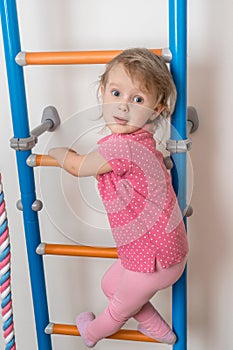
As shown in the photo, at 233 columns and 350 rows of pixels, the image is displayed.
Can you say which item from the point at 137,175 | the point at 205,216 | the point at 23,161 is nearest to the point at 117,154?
the point at 137,175

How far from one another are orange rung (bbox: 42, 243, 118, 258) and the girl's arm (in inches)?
9.8

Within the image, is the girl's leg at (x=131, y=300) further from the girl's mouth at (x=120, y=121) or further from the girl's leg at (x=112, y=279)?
the girl's mouth at (x=120, y=121)

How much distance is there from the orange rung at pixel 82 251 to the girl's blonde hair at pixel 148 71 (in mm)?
367

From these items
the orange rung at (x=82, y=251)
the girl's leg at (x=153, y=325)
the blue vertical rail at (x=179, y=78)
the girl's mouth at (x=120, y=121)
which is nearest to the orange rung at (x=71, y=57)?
the blue vertical rail at (x=179, y=78)

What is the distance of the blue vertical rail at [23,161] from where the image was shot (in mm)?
1203

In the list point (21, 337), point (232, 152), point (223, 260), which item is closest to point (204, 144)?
point (232, 152)

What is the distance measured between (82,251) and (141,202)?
26cm

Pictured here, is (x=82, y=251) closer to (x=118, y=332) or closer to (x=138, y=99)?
(x=118, y=332)

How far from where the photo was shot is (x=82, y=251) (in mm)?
1319

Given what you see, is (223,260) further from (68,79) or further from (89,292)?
(68,79)

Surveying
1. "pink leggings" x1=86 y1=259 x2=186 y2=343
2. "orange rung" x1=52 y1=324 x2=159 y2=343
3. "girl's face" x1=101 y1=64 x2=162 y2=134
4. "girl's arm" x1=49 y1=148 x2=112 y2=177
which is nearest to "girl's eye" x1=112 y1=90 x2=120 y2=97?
"girl's face" x1=101 y1=64 x2=162 y2=134

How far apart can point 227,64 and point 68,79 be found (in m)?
0.35

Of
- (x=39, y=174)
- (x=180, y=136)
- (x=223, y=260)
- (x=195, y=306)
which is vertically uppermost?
(x=180, y=136)

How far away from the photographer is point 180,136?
47.0 inches
